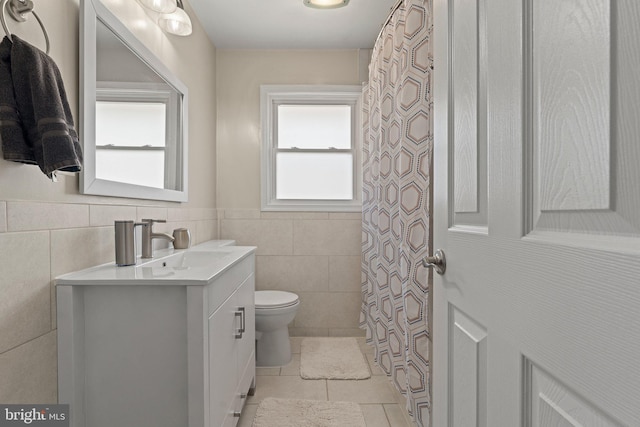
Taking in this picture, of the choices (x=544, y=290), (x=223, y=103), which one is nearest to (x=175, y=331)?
(x=544, y=290)

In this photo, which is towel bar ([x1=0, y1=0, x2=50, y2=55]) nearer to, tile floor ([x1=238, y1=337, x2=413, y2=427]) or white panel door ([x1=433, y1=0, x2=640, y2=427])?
white panel door ([x1=433, y1=0, x2=640, y2=427])

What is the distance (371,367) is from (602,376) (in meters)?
2.37

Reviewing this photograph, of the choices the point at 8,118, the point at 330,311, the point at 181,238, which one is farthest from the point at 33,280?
the point at 330,311

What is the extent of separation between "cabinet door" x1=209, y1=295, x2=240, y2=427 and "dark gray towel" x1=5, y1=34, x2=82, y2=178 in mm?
672

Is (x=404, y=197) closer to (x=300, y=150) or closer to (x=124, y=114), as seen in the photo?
(x=124, y=114)

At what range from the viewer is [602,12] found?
479 mm

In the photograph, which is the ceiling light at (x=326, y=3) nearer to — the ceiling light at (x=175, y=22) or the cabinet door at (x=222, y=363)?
the ceiling light at (x=175, y=22)

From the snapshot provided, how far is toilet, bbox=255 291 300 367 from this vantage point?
101 inches

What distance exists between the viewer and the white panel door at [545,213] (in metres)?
0.45

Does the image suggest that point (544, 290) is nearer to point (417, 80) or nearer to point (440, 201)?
point (440, 201)

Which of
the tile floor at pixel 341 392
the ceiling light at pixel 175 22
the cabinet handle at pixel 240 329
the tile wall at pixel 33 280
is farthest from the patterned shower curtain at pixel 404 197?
the tile wall at pixel 33 280

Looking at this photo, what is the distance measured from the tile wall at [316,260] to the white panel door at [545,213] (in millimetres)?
2316

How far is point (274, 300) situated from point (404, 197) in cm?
125

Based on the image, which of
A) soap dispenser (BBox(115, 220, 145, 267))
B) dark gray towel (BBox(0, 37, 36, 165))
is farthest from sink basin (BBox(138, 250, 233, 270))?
dark gray towel (BBox(0, 37, 36, 165))
